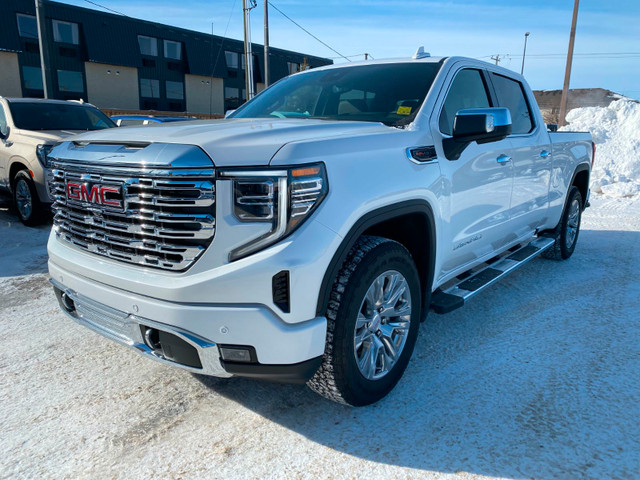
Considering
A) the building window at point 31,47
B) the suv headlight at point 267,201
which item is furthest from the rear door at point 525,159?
the building window at point 31,47

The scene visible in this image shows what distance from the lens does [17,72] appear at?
2828cm

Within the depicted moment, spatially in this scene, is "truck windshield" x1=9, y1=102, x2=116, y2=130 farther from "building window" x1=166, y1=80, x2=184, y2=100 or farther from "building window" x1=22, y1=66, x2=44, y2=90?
"building window" x1=166, y1=80, x2=184, y2=100

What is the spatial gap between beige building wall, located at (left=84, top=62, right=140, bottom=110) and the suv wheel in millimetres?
28198

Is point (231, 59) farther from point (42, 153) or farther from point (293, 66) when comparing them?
point (42, 153)

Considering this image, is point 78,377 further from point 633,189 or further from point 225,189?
point 633,189

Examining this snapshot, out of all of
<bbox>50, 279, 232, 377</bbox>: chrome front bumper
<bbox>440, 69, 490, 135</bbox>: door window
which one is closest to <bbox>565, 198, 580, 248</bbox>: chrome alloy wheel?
<bbox>440, 69, 490, 135</bbox>: door window

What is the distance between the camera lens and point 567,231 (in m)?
5.57

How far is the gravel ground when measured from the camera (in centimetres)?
223

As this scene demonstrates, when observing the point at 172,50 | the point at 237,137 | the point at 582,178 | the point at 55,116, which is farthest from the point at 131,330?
the point at 172,50

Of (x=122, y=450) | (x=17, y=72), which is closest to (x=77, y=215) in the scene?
(x=122, y=450)

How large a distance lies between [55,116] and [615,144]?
41.4 feet

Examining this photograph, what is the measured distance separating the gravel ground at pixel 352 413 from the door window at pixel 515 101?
1686 millimetres

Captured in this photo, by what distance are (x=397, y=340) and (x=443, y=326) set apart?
42.4 inches

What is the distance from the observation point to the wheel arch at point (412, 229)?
2432 mm
